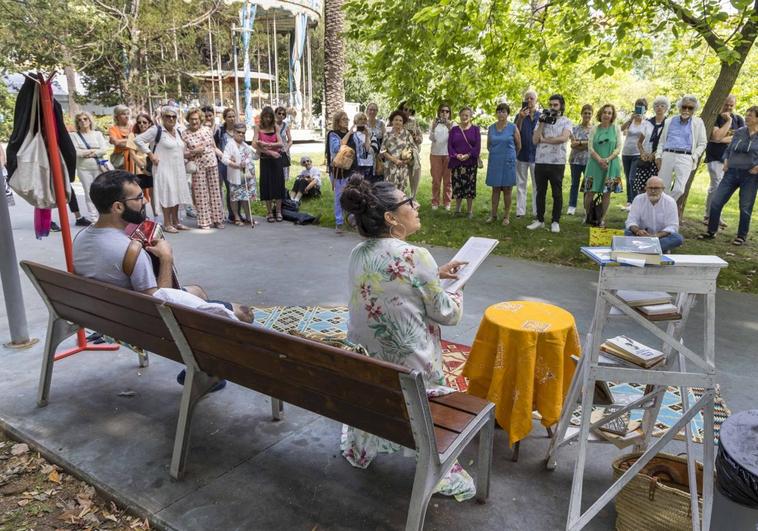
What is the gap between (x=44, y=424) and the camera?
341cm

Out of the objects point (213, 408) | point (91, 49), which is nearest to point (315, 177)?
point (213, 408)

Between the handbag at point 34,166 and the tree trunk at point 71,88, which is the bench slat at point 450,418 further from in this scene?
the tree trunk at point 71,88

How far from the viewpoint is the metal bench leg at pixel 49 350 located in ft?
11.7

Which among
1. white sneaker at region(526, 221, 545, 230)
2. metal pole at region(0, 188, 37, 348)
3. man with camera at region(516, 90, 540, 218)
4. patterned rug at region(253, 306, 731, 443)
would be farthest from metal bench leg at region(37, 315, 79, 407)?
man with camera at region(516, 90, 540, 218)

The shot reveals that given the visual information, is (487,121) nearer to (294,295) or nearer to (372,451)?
(294,295)

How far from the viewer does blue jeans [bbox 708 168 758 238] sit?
7.72 meters

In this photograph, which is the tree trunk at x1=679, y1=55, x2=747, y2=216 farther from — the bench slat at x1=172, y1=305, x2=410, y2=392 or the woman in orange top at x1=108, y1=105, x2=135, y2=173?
the woman in orange top at x1=108, y1=105, x2=135, y2=173

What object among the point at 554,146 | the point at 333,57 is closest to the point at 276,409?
the point at 554,146

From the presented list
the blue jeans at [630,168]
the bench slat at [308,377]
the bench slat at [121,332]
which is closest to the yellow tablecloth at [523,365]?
the bench slat at [308,377]

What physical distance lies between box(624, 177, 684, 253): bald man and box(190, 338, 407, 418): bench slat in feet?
14.3

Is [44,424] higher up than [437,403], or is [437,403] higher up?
[437,403]

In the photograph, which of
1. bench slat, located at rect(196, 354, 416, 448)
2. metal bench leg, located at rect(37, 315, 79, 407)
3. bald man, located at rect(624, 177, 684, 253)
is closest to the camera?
bench slat, located at rect(196, 354, 416, 448)

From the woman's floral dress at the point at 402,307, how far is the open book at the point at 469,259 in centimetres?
15

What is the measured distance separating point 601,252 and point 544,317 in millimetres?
759
